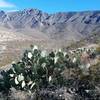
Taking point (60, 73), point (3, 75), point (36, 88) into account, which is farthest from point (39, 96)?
point (3, 75)

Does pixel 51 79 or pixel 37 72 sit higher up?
pixel 37 72

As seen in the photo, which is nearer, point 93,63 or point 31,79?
point 31,79

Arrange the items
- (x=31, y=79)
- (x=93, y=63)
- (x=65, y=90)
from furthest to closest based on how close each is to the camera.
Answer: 1. (x=93, y=63)
2. (x=31, y=79)
3. (x=65, y=90)

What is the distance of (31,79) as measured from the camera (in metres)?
9.42

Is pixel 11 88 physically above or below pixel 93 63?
below

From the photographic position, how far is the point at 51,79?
9250mm

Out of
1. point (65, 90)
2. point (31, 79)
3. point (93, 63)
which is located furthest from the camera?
point (93, 63)

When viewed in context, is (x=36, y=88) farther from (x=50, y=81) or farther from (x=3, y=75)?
(x=3, y=75)

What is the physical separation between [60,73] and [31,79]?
77 cm

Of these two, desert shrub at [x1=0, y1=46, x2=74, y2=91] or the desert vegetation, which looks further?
desert shrub at [x1=0, y1=46, x2=74, y2=91]

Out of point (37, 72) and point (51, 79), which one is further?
point (37, 72)

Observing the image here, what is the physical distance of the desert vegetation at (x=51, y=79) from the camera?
8.70 meters

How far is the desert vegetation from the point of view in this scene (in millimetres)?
8695

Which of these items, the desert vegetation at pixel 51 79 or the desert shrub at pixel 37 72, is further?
the desert shrub at pixel 37 72
